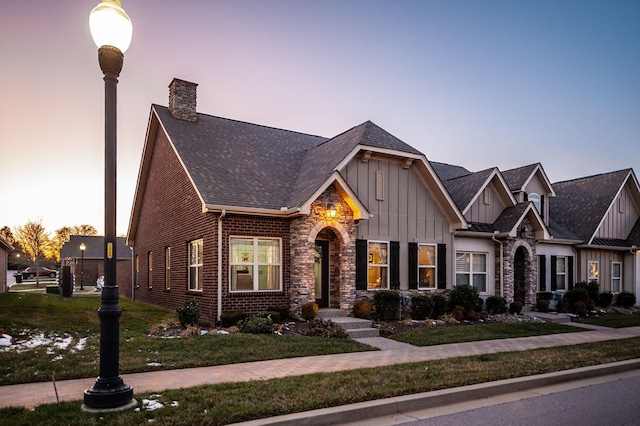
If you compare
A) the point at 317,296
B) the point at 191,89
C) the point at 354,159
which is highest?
the point at 191,89

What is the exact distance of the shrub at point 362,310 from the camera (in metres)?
14.5

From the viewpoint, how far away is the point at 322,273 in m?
15.7

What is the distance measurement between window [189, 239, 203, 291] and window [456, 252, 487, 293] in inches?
385

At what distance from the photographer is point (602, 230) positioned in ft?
76.4

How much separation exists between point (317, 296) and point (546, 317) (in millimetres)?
8891

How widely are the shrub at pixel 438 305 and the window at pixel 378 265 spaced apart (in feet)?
5.59

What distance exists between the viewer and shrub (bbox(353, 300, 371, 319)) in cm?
1454

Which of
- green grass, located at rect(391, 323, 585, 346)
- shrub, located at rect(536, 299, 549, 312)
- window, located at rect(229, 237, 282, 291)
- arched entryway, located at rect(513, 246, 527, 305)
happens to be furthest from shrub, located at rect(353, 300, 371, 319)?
shrub, located at rect(536, 299, 549, 312)

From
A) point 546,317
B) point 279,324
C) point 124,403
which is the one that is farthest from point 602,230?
point 124,403

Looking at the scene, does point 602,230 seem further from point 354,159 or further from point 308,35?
point 308,35

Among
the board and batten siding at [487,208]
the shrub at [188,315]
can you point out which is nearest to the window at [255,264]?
the shrub at [188,315]

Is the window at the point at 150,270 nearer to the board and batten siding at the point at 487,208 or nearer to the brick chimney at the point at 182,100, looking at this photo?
the brick chimney at the point at 182,100

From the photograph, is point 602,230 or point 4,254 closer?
point 602,230

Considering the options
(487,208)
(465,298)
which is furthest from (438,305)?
(487,208)
